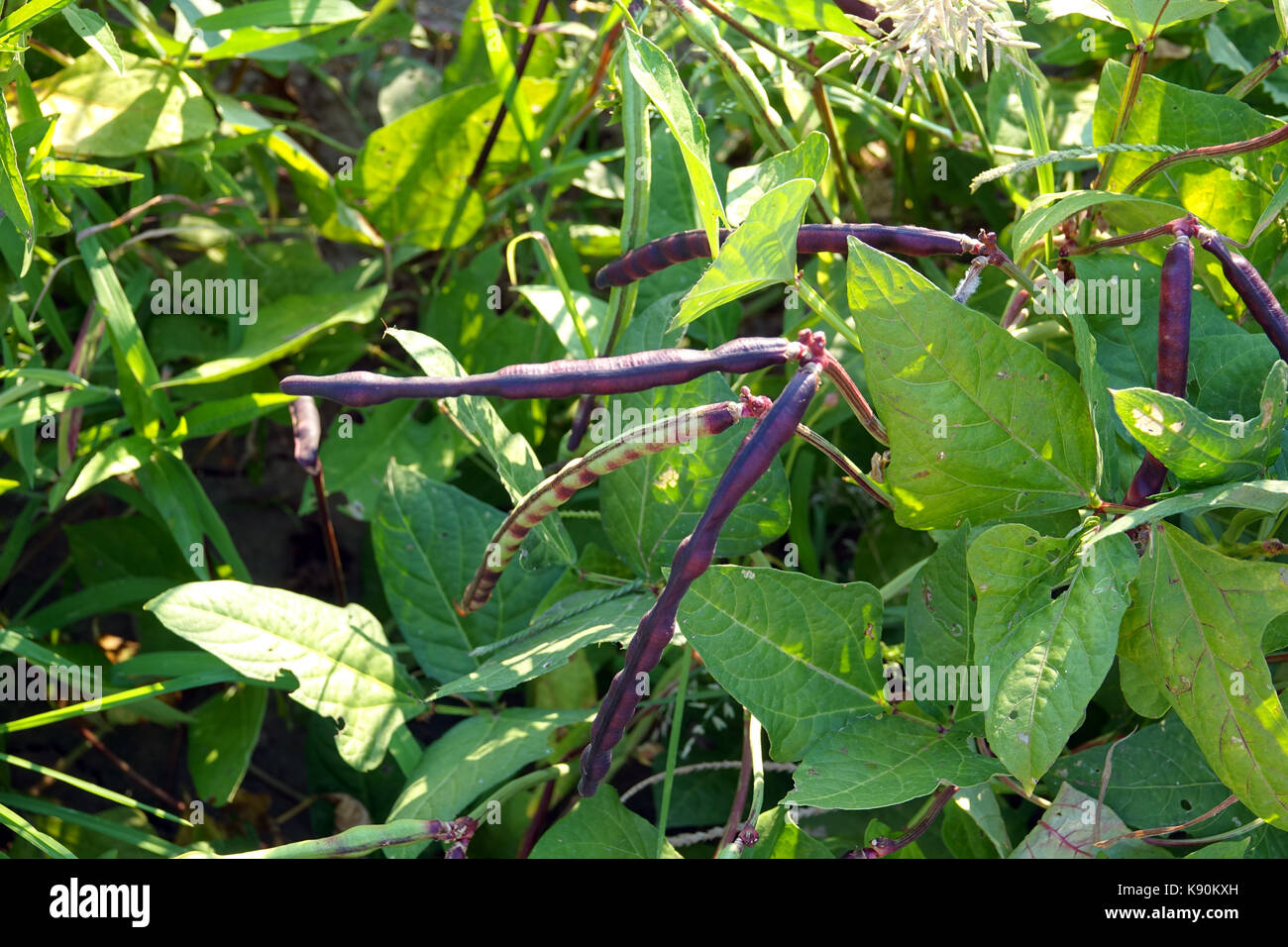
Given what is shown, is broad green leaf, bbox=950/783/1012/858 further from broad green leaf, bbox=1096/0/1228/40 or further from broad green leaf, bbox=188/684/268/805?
broad green leaf, bbox=188/684/268/805

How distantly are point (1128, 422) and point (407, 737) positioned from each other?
80 cm

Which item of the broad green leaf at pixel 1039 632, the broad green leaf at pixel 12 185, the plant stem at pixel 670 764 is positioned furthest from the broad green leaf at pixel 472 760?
the broad green leaf at pixel 12 185

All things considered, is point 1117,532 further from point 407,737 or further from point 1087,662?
point 407,737

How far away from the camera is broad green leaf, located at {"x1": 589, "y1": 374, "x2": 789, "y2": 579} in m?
1.05

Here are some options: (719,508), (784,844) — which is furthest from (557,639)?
(719,508)

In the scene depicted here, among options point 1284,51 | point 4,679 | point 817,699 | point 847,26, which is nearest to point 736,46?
point 847,26

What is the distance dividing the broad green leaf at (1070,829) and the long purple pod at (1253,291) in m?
0.47

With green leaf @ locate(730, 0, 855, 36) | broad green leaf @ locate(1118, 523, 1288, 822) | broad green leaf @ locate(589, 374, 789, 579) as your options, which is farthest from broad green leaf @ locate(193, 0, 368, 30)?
broad green leaf @ locate(1118, 523, 1288, 822)

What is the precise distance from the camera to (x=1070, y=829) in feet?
3.32

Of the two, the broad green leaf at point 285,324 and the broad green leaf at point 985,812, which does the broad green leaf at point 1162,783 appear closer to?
the broad green leaf at point 985,812

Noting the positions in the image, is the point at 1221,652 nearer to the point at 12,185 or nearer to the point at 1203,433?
the point at 1203,433

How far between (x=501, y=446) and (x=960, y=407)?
463 millimetres

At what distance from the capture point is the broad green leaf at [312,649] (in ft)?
3.34

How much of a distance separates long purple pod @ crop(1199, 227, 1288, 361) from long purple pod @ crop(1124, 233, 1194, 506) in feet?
0.12
